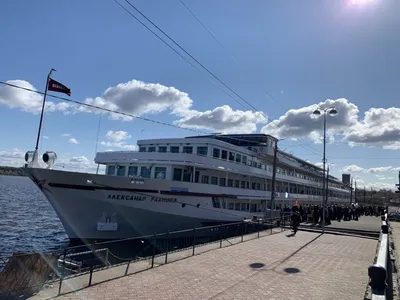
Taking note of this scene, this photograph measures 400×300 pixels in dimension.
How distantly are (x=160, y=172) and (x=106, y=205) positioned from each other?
4986 millimetres

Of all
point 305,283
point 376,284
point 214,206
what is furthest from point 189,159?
point 376,284

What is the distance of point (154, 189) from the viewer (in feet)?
62.4

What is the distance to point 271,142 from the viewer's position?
34.7 metres

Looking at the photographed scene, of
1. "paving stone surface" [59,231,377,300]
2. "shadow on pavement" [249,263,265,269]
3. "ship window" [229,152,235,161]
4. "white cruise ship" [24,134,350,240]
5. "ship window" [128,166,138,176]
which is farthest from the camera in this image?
"ship window" [229,152,235,161]

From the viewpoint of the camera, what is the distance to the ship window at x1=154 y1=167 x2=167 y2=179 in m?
21.5

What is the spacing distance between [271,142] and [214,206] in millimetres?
14135

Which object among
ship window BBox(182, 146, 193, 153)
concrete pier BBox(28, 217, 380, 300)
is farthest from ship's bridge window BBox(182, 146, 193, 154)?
concrete pier BBox(28, 217, 380, 300)

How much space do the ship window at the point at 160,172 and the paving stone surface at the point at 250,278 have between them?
9444 mm

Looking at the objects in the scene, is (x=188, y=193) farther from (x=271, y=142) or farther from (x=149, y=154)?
(x=271, y=142)

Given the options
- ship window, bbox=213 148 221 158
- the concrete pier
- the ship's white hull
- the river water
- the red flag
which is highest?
the red flag

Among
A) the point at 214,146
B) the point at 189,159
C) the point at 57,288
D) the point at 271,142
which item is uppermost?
the point at 271,142

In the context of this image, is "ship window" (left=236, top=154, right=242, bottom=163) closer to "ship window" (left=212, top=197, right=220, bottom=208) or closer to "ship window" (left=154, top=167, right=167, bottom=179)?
"ship window" (left=212, top=197, right=220, bottom=208)

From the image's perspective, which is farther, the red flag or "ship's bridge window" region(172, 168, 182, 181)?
"ship's bridge window" region(172, 168, 182, 181)

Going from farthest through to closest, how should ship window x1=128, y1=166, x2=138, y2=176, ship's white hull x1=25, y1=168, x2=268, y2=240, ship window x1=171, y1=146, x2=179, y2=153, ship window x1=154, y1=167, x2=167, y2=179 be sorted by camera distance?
ship window x1=171, y1=146, x2=179, y2=153
ship window x1=128, y1=166, x2=138, y2=176
ship window x1=154, y1=167, x2=167, y2=179
ship's white hull x1=25, y1=168, x2=268, y2=240
